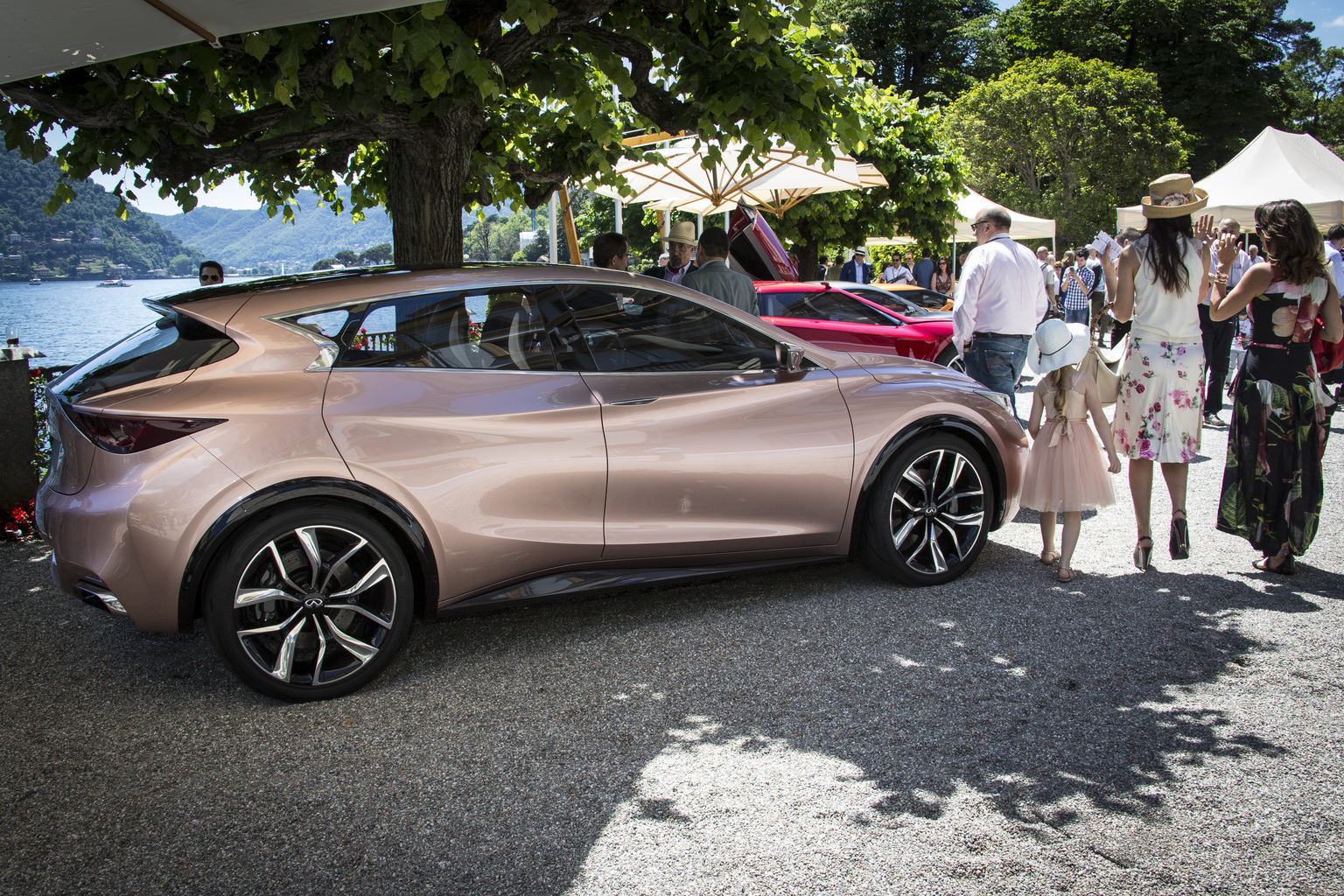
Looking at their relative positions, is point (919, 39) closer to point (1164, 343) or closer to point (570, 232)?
point (570, 232)

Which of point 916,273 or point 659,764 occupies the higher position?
point 916,273

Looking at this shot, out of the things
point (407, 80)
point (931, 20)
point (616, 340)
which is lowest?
point (616, 340)

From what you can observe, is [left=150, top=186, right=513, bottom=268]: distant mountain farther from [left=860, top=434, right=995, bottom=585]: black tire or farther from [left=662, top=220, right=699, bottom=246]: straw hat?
[left=860, top=434, right=995, bottom=585]: black tire

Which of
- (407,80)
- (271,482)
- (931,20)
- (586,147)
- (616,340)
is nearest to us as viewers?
(271,482)

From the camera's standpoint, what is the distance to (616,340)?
4.21 metres

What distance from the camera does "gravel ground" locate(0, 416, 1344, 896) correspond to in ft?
8.57

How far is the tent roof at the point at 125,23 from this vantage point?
159 inches

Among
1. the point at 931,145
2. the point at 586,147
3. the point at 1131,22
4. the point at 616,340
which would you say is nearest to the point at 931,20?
the point at 1131,22

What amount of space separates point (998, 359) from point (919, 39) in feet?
166

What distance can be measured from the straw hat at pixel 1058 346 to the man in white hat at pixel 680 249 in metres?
3.39

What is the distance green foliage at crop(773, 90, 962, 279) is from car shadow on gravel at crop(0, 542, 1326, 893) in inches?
671

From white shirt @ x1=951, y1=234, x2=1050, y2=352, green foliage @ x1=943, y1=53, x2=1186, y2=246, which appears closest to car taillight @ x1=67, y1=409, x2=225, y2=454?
white shirt @ x1=951, y1=234, x2=1050, y2=352

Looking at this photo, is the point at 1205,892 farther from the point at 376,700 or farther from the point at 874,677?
the point at 376,700

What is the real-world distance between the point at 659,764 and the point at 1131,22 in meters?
62.1
